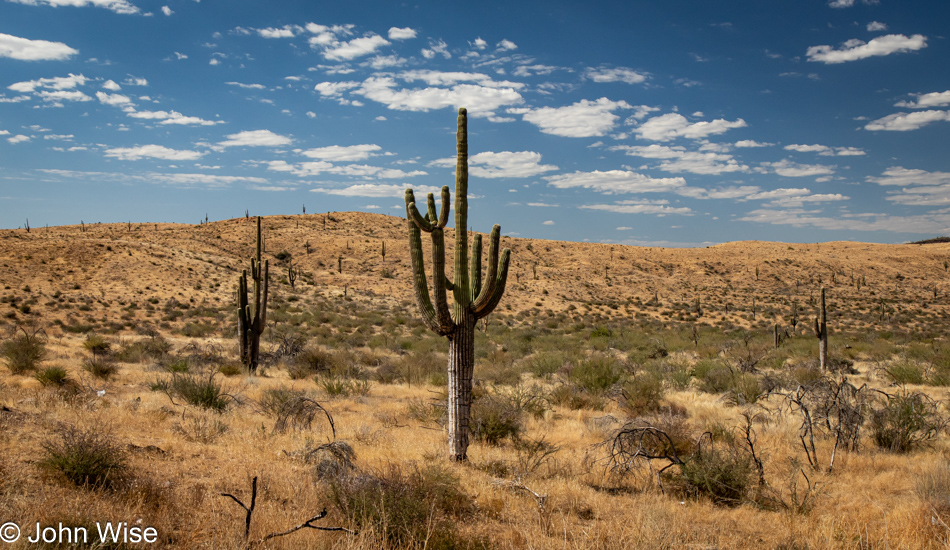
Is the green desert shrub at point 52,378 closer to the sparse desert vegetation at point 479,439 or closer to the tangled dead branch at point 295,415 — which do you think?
the sparse desert vegetation at point 479,439

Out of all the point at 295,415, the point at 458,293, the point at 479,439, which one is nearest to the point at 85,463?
the point at 295,415

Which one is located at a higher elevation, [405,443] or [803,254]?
[803,254]

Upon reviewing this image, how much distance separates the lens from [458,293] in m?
8.07

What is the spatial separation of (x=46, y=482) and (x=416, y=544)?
12.7ft

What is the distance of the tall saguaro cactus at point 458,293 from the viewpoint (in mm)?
7738

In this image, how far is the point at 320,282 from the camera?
51719 millimetres

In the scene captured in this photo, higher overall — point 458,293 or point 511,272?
point 458,293

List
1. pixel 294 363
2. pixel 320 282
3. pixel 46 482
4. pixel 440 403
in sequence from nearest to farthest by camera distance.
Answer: pixel 46 482 < pixel 440 403 < pixel 294 363 < pixel 320 282

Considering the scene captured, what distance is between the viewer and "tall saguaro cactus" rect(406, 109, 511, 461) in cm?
774

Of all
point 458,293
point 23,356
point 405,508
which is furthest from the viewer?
point 23,356

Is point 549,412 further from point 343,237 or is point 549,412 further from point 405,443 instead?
point 343,237

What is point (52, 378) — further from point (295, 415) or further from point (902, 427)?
point (902, 427)

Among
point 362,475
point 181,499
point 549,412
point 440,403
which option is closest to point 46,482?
point 181,499

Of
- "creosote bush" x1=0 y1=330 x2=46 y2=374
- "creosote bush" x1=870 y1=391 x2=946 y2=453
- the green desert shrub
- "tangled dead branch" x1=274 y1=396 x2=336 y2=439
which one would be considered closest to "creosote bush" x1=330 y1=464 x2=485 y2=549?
"tangled dead branch" x1=274 y1=396 x2=336 y2=439
